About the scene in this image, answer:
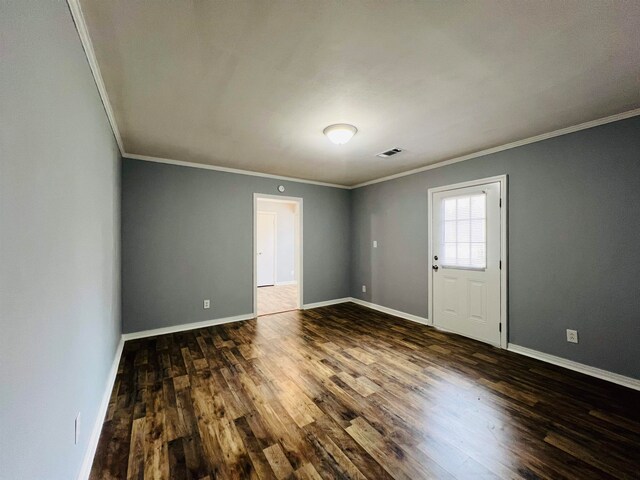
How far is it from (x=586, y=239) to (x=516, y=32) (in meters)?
2.22

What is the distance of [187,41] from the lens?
5.05 feet

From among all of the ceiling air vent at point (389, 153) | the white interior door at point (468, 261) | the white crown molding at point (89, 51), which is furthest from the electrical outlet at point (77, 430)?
the white interior door at point (468, 261)

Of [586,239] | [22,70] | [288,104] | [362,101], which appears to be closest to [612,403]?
[586,239]

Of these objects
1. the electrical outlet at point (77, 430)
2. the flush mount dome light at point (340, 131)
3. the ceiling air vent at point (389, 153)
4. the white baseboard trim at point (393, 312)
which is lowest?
the white baseboard trim at point (393, 312)

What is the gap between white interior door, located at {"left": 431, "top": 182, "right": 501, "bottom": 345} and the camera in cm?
328

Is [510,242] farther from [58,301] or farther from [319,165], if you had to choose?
[58,301]

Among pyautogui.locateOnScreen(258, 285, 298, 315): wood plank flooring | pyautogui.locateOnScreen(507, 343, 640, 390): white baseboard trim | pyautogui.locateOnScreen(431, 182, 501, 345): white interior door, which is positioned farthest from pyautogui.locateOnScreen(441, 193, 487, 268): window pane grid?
pyautogui.locateOnScreen(258, 285, 298, 315): wood plank flooring

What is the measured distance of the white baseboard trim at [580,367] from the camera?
2.35 meters

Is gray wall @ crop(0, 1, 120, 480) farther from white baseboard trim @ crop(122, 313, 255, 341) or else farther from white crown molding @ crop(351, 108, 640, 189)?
white crown molding @ crop(351, 108, 640, 189)

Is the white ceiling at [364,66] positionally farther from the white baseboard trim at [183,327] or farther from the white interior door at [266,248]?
the white interior door at [266,248]

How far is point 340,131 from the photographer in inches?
102

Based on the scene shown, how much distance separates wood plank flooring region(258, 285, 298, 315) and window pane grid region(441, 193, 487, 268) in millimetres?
2910

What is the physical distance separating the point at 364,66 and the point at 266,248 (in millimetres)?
6313

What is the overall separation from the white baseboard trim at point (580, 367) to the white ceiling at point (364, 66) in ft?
7.77
